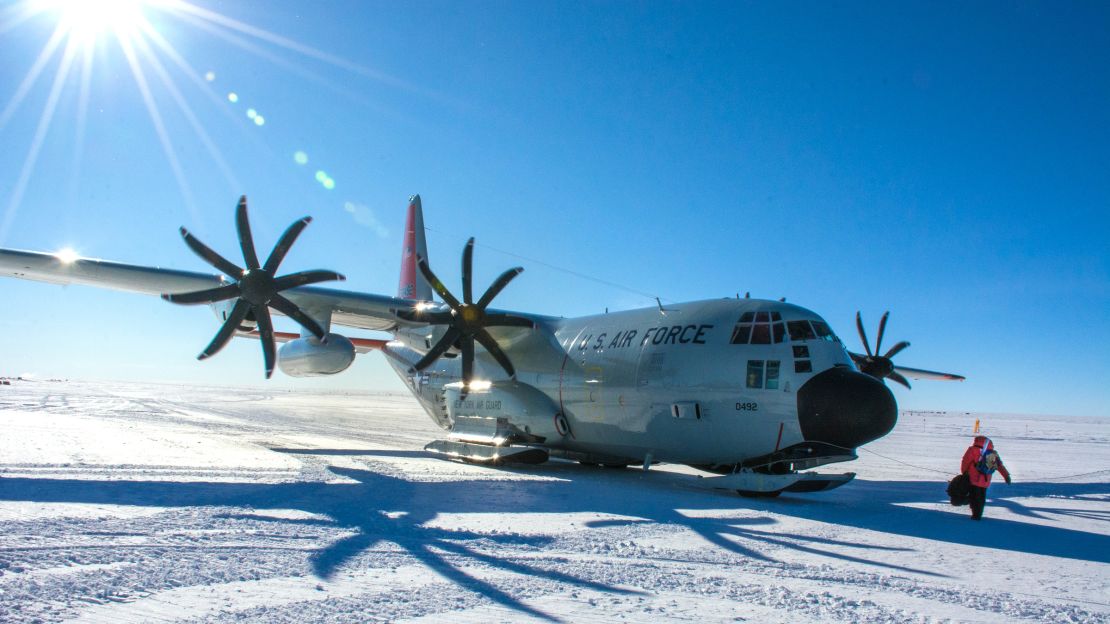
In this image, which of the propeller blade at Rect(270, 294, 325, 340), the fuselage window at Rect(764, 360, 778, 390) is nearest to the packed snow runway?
the fuselage window at Rect(764, 360, 778, 390)

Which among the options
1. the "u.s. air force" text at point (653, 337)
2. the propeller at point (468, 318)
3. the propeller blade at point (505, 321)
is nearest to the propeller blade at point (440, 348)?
the propeller at point (468, 318)

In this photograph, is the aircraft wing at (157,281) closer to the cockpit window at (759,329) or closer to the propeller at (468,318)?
the propeller at (468,318)

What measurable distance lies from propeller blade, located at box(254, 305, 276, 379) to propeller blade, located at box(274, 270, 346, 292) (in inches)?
20.9

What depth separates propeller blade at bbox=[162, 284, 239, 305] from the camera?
13594 millimetres

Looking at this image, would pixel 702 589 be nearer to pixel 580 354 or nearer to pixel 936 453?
pixel 580 354

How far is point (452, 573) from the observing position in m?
5.62

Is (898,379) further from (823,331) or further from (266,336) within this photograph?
(266,336)

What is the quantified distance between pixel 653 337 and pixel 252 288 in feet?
26.0

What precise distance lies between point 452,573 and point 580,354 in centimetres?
1004

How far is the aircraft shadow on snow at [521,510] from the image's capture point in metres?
6.38

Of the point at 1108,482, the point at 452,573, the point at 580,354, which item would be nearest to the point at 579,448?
the point at 580,354

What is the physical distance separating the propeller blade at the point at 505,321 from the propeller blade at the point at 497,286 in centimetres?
32

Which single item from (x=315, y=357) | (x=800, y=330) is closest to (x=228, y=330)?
(x=315, y=357)

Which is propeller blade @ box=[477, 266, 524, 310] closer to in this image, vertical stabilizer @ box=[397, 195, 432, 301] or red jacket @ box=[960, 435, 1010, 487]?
vertical stabilizer @ box=[397, 195, 432, 301]
